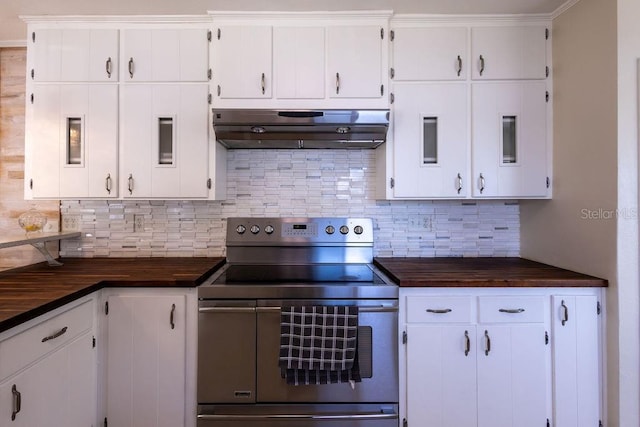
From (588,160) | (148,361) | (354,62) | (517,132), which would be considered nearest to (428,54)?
(354,62)

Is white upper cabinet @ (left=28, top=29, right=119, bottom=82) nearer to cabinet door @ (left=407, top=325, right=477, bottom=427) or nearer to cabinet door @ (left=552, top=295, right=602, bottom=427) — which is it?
cabinet door @ (left=407, top=325, right=477, bottom=427)

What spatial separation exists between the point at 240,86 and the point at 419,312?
1613 mm

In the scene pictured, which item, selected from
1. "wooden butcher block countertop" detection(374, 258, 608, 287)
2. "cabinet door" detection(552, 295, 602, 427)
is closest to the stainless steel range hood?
"wooden butcher block countertop" detection(374, 258, 608, 287)

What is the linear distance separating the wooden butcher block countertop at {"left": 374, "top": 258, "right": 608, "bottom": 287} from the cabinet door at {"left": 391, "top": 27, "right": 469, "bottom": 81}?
1145 millimetres

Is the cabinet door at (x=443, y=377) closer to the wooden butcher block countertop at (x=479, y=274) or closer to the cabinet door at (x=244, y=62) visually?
the wooden butcher block countertop at (x=479, y=274)

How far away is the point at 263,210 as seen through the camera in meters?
2.42

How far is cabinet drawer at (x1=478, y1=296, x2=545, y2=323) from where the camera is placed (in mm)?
1761

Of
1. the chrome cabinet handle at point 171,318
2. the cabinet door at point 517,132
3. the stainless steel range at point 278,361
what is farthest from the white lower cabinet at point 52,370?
the cabinet door at point 517,132

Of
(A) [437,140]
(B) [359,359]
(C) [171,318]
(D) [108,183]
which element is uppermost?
(A) [437,140]

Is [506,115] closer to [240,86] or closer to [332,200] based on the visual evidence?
[332,200]

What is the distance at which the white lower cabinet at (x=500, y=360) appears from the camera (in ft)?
5.75

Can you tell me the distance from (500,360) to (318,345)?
0.92 meters

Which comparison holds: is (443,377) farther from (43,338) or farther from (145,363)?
(43,338)

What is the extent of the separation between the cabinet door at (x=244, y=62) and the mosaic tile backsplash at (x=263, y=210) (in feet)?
1.56
